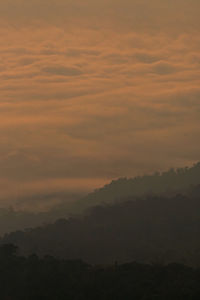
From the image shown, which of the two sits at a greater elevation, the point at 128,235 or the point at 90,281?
the point at 128,235

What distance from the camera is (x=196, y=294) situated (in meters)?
69.0

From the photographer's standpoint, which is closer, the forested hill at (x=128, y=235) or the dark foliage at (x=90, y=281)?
the dark foliage at (x=90, y=281)

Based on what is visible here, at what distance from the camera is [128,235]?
14850 centimetres

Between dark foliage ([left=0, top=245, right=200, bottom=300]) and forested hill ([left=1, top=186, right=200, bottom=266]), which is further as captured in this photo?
forested hill ([left=1, top=186, right=200, bottom=266])

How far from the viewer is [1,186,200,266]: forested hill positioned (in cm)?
12812

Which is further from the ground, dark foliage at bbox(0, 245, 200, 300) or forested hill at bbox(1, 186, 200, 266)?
forested hill at bbox(1, 186, 200, 266)

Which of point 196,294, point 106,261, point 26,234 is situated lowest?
point 196,294

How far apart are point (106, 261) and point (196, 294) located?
192 feet

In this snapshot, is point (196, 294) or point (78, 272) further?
point (78, 272)

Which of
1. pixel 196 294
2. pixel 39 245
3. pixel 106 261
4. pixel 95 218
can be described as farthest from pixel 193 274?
pixel 95 218

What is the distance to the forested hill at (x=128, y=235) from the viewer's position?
12812cm

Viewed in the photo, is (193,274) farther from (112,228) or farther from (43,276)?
(112,228)

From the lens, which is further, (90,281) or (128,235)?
(128,235)

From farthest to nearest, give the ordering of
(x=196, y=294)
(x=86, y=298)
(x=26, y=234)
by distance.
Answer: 1. (x=26, y=234)
2. (x=86, y=298)
3. (x=196, y=294)
